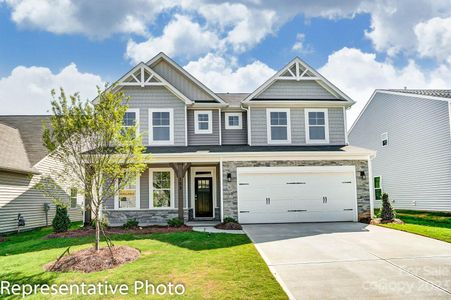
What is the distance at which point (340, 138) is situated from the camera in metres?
15.6

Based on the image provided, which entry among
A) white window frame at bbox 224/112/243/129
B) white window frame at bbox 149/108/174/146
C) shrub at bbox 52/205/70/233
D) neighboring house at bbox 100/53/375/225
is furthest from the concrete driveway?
shrub at bbox 52/205/70/233

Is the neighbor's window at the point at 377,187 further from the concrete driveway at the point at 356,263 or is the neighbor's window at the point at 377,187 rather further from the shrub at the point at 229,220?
the shrub at the point at 229,220

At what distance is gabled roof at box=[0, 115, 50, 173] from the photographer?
44.3 ft

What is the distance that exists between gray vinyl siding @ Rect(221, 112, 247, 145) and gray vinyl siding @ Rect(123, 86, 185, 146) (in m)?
2.19

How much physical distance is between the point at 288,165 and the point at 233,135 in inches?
141

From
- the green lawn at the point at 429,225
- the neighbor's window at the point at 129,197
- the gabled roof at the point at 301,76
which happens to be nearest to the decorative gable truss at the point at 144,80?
the gabled roof at the point at 301,76

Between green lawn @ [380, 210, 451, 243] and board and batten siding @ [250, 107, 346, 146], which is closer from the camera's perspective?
green lawn @ [380, 210, 451, 243]

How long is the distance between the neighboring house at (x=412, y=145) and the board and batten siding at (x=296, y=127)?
5.16 metres

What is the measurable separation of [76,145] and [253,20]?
811cm

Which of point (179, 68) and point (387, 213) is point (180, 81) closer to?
point (179, 68)

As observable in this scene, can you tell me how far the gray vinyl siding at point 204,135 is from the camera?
15414mm

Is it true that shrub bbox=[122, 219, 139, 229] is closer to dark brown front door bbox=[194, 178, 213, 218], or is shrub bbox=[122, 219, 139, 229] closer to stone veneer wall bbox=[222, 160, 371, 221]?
dark brown front door bbox=[194, 178, 213, 218]

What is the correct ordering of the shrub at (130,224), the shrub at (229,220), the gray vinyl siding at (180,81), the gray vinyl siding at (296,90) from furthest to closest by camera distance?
the gray vinyl siding at (296,90) < the gray vinyl siding at (180,81) < the shrub at (229,220) < the shrub at (130,224)

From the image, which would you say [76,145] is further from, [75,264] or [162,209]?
[162,209]
